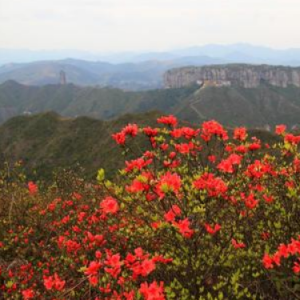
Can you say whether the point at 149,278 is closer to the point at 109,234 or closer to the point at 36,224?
the point at 109,234

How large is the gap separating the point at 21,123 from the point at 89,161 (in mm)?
53835

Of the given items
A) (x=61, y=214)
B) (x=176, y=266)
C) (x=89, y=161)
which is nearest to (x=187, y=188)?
(x=176, y=266)

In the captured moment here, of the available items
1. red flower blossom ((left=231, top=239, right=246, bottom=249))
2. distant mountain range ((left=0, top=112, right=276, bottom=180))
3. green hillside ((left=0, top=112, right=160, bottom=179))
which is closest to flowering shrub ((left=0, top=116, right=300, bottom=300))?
red flower blossom ((left=231, top=239, right=246, bottom=249))

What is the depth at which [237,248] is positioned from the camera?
591 cm

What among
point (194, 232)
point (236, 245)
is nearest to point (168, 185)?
point (194, 232)

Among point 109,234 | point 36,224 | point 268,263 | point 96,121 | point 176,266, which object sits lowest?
point 96,121

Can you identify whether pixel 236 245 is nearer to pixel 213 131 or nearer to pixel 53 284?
pixel 213 131

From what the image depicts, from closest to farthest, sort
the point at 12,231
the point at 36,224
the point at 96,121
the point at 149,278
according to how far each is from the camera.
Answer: the point at 149,278, the point at 12,231, the point at 36,224, the point at 96,121

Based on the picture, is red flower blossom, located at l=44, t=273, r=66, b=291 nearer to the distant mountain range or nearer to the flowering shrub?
the flowering shrub

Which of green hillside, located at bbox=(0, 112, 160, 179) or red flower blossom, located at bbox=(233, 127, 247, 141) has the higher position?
red flower blossom, located at bbox=(233, 127, 247, 141)

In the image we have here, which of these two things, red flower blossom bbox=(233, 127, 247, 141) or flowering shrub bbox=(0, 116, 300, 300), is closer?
flowering shrub bbox=(0, 116, 300, 300)

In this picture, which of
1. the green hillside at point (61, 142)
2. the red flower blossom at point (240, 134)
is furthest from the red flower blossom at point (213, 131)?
the green hillside at point (61, 142)

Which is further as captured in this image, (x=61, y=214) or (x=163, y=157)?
(x=61, y=214)

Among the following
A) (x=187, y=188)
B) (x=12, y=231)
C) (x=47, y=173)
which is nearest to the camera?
(x=187, y=188)
